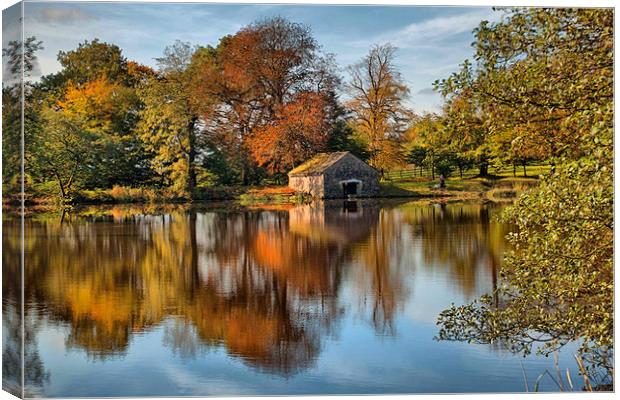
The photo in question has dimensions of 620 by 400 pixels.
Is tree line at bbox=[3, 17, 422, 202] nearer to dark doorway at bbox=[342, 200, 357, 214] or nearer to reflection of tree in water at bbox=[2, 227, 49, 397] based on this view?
dark doorway at bbox=[342, 200, 357, 214]

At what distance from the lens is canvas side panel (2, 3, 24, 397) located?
17.3ft

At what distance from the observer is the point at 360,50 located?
7227 millimetres

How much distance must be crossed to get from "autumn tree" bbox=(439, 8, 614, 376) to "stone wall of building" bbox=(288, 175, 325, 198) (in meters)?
4.01

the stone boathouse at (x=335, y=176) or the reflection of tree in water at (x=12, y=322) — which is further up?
the stone boathouse at (x=335, y=176)

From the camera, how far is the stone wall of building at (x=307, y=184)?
9.22 meters

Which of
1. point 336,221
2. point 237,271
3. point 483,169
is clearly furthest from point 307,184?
point 483,169

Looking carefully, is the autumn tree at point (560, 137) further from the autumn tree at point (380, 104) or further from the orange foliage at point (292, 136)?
the orange foliage at point (292, 136)

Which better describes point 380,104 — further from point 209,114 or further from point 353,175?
point 209,114

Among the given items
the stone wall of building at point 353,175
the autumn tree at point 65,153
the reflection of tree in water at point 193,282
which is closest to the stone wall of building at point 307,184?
the stone wall of building at point 353,175

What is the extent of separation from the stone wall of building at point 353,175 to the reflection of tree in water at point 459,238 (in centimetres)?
57

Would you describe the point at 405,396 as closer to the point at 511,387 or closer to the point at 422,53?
the point at 511,387

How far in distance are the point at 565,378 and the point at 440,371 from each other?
2.84ft

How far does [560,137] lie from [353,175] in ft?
12.3

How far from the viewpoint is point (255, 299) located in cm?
741
